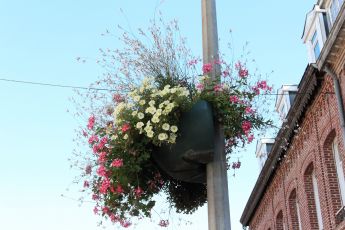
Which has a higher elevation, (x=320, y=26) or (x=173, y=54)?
(x=320, y=26)

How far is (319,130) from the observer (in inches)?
643

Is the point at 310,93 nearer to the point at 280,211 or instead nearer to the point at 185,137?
the point at 280,211

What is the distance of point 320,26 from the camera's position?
16141mm

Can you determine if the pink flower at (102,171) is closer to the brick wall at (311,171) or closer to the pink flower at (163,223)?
the pink flower at (163,223)

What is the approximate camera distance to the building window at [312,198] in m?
17.7

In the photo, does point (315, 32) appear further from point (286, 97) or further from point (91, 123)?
point (91, 123)

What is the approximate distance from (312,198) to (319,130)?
2.57m

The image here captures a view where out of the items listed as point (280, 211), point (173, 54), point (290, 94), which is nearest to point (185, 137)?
point (173, 54)

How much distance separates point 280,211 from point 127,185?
1817cm

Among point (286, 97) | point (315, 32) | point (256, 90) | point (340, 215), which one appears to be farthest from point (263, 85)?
point (286, 97)

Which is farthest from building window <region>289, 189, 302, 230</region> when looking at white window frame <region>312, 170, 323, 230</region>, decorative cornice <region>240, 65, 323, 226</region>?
white window frame <region>312, 170, 323, 230</region>

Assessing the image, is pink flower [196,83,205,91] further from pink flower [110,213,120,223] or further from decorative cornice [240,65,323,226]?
decorative cornice [240,65,323,226]

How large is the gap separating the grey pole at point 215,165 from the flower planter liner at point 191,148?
9cm

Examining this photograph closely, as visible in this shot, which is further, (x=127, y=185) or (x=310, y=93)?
(x=310, y=93)
